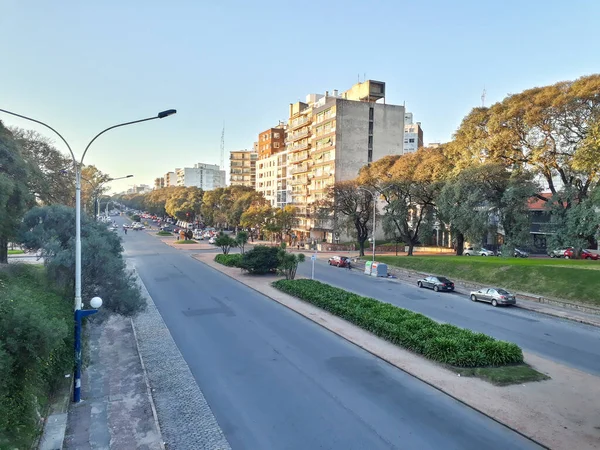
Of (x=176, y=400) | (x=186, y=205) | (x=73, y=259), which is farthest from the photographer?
(x=186, y=205)

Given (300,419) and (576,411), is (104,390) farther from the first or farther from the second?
(576,411)

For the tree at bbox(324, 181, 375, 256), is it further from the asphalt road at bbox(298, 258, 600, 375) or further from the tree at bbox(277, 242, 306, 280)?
the tree at bbox(277, 242, 306, 280)

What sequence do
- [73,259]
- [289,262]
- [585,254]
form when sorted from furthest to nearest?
[585,254], [289,262], [73,259]

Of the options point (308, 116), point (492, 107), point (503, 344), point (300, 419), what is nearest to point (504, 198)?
point (492, 107)

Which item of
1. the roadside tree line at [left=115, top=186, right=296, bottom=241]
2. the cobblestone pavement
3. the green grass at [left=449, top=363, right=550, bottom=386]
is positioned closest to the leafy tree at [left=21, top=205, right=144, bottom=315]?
the cobblestone pavement

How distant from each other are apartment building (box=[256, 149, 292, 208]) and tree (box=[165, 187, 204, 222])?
1647cm

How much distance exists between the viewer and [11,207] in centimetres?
2011

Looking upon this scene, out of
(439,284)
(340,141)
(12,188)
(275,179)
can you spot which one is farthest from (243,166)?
(12,188)

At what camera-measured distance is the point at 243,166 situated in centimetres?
13150

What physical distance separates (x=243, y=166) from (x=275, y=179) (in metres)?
38.8

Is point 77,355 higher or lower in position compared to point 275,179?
lower

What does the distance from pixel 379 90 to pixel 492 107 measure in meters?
41.1

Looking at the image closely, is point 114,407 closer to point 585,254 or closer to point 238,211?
point 585,254

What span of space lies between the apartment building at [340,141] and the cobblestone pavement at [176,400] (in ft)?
162
